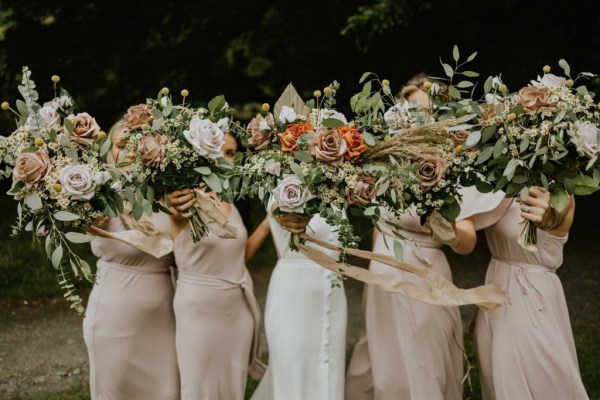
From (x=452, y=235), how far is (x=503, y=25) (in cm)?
531

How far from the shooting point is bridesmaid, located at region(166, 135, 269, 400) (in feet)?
17.1

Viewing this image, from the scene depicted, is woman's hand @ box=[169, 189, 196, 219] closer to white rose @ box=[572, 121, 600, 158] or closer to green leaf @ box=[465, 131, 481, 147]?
green leaf @ box=[465, 131, 481, 147]

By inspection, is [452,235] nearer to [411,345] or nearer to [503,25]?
[411,345]

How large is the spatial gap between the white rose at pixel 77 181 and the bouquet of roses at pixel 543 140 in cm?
193

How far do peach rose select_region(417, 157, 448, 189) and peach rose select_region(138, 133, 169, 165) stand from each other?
1338mm

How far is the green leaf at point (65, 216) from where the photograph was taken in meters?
4.12

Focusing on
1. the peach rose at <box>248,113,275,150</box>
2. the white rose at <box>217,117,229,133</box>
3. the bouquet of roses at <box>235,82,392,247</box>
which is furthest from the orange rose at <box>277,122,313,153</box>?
the white rose at <box>217,117,229,133</box>

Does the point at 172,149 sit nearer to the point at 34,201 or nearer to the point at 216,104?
the point at 216,104

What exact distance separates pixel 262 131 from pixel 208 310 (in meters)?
1.37

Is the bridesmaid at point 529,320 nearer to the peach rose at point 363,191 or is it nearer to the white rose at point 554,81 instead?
the white rose at point 554,81

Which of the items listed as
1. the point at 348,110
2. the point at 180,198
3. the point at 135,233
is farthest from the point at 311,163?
the point at 348,110

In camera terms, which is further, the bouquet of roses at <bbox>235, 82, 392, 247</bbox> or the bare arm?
the bare arm

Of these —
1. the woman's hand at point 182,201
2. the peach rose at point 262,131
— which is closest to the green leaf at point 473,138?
the peach rose at point 262,131

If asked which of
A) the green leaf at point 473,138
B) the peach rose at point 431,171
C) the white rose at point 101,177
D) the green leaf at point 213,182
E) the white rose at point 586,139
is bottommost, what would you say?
the green leaf at point 213,182
